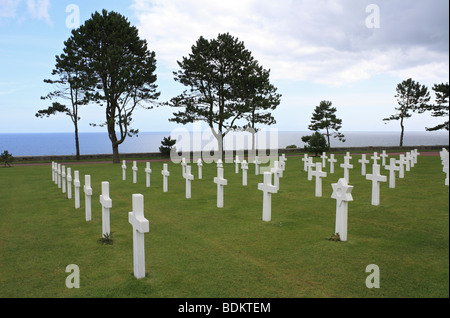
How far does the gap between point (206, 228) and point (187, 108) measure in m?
25.8

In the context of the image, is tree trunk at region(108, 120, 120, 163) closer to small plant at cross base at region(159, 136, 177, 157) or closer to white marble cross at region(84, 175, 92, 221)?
small plant at cross base at region(159, 136, 177, 157)

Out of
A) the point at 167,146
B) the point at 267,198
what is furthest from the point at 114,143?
the point at 267,198

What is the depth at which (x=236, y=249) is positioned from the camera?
6.12m

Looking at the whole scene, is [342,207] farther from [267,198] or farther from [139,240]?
[139,240]

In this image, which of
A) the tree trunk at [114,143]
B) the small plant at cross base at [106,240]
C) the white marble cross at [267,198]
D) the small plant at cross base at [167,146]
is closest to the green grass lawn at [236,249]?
the small plant at cross base at [106,240]

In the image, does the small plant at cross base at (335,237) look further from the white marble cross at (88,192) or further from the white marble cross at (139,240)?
the white marble cross at (88,192)

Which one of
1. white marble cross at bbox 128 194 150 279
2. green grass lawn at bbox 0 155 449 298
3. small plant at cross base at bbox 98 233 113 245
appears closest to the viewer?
green grass lawn at bbox 0 155 449 298

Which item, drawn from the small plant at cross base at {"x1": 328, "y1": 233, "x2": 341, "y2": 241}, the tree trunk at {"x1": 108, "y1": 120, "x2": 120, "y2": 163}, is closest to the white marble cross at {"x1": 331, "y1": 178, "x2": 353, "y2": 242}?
the small plant at cross base at {"x1": 328, "y1": 233, "x2": 341, "y2": 241}

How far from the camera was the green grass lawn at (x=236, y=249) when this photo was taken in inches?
177

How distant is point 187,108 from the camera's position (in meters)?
32.4

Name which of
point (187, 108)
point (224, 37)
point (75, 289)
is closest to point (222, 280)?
point (75, 289)

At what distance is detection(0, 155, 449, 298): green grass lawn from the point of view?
449cm

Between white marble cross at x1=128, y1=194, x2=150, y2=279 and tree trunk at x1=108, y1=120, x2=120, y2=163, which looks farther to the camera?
tree trunk at x1=108, y1=120, x2=120, y2=163
